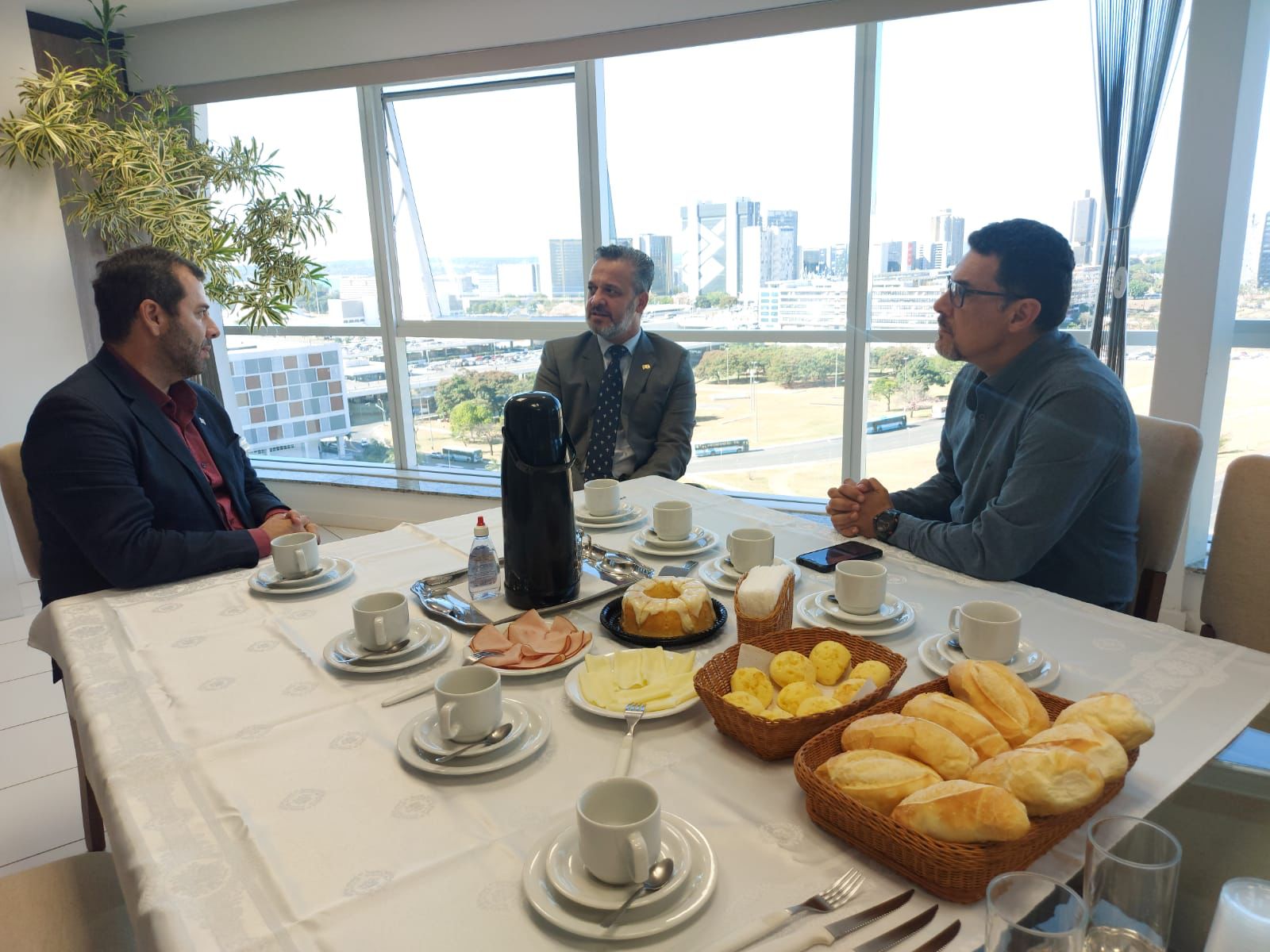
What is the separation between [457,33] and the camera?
370cm

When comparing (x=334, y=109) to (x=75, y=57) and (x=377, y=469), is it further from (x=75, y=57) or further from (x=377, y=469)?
(x=377, y=469)

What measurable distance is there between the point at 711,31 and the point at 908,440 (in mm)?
1916

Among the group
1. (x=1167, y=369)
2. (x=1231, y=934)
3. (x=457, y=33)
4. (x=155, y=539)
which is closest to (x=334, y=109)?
(x=457, y=33)

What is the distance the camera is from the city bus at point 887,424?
12.0 feet

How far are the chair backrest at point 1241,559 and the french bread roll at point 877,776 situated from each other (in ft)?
3.70

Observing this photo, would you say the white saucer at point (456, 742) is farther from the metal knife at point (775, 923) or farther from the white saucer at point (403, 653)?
the metal knife at point (775, 923)

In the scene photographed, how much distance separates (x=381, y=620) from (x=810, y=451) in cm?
294

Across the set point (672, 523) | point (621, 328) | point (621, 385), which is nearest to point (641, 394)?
point (621, 385)

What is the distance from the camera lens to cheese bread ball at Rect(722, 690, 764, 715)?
3.20 feet

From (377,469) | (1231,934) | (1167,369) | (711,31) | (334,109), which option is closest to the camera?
(1231,934)

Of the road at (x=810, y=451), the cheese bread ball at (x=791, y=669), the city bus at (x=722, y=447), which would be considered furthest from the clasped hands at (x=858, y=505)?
the city bus at (x=722, y=447)

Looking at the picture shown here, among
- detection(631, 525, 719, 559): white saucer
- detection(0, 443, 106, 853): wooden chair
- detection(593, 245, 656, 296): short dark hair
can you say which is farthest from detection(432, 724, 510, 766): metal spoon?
detection(593, 245, 656, 296): short dark hair

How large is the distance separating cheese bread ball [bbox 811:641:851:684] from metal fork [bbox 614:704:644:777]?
0.24 m

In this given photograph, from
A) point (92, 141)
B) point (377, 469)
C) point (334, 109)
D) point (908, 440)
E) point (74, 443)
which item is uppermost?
point (334, 109)
